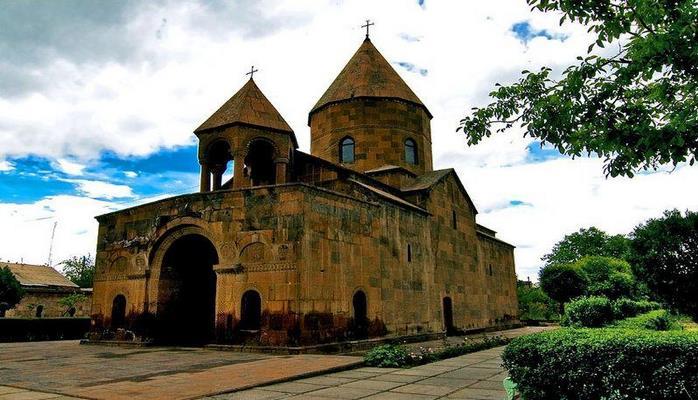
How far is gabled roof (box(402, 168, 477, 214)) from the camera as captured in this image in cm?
1781

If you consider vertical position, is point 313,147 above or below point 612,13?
above

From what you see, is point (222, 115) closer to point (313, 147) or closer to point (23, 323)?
point (313, 147)

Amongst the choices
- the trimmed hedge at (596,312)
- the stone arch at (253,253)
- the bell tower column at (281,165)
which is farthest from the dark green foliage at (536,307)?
the stone arch at (253,253)

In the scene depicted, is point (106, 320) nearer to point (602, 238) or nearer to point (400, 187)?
point (400, 187)

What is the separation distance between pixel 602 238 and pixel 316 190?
48.4 metres

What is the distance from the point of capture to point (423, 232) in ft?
54.3

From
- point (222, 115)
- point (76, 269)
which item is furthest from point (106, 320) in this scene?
point (76, 269)

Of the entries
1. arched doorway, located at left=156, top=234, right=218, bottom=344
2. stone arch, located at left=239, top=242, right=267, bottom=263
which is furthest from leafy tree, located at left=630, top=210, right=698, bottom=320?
arched doorway, located at left=156, top=234, right=218, bottom=344

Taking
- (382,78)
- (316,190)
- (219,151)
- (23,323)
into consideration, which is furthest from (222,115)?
(23,323)

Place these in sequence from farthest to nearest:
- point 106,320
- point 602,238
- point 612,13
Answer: point 602,238 → point 106,320 → point 612,13

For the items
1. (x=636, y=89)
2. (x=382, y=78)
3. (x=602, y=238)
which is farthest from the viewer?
(x=602, y=238)

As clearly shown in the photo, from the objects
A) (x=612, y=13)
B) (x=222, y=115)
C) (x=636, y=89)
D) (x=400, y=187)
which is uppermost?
(x=222, y=115)

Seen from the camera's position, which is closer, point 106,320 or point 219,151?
point 106,320

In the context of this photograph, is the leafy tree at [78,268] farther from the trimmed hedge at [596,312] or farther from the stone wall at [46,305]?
the trimmed hedge at [596,312]
